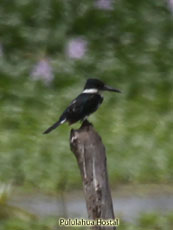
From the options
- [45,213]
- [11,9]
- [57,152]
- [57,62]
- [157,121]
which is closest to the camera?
[45,213]

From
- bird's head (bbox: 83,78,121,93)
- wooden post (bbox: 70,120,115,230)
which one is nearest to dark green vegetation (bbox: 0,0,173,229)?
bird's head (bbox: 83,78,121,93)

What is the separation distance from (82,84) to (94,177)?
5099 millimetres

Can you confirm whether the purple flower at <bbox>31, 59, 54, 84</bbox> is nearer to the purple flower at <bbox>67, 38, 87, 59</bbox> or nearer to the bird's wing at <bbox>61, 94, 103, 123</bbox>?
the purple flower at <bbox>67, 38, 87, 59</bbox>

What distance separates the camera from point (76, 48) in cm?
1012

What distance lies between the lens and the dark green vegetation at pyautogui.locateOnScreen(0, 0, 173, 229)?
7500 mm

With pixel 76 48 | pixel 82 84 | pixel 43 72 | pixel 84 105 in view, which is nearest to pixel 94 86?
pixel 84 105

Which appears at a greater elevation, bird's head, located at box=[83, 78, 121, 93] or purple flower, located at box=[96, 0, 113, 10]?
purple flower, located at box=[96, 0, 113, 10]

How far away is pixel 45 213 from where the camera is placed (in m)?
6.66

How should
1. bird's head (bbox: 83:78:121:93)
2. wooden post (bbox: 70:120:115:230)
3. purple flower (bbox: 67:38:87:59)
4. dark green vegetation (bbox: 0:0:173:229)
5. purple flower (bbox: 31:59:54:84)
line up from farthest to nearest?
purple flower (bbox: 67:38:87:59) → purple flower (bbox: 31:59:54:84) → dark green vegetation (bbox: 0:0:173:229) → bird's head (bbox: 83:78:121:93) → wooden post (bbox: 70:120:115:230)

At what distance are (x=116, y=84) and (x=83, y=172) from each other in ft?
16.6

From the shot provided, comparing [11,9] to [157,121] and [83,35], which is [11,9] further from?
[157,121]

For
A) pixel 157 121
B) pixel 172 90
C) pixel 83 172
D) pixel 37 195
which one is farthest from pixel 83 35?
pixel 83 172

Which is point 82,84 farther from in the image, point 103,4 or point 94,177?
point 94,177

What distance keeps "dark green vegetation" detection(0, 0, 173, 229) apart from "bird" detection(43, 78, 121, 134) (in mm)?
1544
